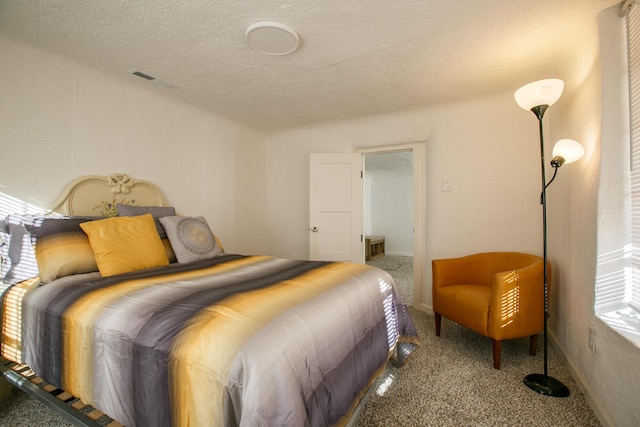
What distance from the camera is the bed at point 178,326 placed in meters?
0.91

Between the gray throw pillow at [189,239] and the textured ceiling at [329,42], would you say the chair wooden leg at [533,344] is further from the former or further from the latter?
the gray throw pillow at [189,239]

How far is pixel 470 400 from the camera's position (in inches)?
65.5

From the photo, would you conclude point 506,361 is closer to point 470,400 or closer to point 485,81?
point 470,400

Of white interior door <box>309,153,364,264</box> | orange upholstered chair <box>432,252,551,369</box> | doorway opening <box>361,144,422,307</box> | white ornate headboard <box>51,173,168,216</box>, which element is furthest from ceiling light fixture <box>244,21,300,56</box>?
doorway opening <box>361,144,422,307</box>

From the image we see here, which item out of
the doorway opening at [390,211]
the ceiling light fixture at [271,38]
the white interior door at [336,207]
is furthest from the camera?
the doorway opening at [390,211]

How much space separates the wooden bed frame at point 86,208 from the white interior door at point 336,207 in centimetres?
180

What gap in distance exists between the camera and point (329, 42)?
1.94m

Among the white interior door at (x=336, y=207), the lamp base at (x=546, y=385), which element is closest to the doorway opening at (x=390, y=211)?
the white interior door at (x=336, y=207)

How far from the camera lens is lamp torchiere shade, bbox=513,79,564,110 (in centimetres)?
167

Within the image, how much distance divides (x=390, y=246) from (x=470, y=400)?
18.4 feet

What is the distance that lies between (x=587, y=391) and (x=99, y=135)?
3.89 meters

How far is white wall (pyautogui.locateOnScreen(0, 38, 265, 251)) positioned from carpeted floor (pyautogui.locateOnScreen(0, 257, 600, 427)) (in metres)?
1.41

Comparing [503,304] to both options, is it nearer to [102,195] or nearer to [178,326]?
[178,326]

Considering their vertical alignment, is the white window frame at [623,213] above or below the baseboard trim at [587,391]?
above
